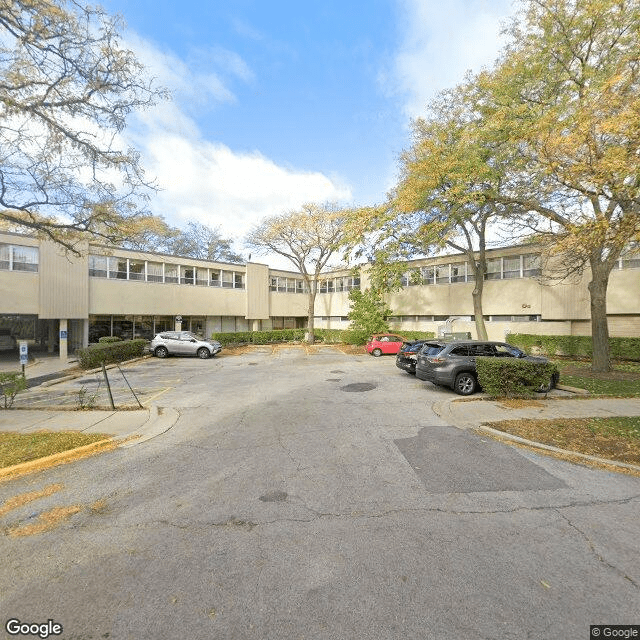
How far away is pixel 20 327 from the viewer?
1184 inches

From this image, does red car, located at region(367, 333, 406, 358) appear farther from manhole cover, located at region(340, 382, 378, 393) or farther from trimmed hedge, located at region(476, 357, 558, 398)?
trimmed hedge, located at region(476, 357, 558, 398)

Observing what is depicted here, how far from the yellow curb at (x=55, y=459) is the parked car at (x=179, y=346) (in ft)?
48.7

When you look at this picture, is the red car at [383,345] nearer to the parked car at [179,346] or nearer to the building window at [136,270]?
the parked car at [179,346]

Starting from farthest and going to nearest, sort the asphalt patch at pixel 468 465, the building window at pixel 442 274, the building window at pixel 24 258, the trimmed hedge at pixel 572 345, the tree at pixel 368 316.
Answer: the tree at pixel 368 316, the building window at pixel 442 274, the building window at pixel 24 258, the trimmed hedge at pixel 572 345, the asphalt patch at pixel 468 465

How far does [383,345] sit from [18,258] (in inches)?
876

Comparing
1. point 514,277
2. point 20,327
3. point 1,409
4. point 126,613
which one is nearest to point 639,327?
point 514,277

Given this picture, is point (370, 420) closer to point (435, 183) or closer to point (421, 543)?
point (421, 543)

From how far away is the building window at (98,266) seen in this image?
21.0m

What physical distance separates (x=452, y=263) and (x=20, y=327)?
39.1 m

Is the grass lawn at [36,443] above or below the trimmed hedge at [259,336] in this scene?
below

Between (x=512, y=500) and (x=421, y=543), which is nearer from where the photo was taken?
→ (x=421, y=543)

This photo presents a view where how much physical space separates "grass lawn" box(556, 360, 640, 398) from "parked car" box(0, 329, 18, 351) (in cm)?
3468

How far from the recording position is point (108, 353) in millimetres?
16703

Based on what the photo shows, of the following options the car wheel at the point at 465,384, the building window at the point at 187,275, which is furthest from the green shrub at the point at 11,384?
the building window at the point at 187,275
